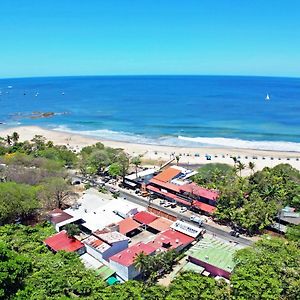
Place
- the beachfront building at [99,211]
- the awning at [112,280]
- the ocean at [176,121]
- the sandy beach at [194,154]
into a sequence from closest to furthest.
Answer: the awning at [112,280]
the beachfront building at [99,211]
the sandy beach at [194,154]
the ocean at [176,121]

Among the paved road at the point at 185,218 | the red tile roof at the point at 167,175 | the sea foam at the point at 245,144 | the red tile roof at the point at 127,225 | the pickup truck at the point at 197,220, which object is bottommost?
the paved road at the point at 185,218

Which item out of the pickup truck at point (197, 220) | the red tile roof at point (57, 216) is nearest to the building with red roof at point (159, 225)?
the pickup truck at point (197, 220)

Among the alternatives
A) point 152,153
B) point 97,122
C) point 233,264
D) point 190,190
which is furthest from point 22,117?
point 233,264

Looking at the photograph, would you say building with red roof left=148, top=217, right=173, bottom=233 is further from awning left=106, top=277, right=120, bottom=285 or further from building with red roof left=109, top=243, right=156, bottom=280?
awning left=106, top=277, right=120, bottom=285

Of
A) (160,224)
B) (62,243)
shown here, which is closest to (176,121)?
(160,224)

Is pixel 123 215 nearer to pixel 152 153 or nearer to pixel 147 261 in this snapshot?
pixel 147 261

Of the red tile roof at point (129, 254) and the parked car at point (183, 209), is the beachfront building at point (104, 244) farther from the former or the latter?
the parked car at point (183, 209)

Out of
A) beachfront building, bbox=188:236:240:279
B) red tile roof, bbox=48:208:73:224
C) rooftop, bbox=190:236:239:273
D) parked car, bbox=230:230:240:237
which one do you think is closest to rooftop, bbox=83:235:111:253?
red tile roof, bbox=48:208:73:224
